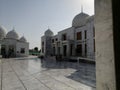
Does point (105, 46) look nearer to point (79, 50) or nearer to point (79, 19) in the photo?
point (79, 50)

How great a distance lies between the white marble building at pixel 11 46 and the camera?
3288 cm

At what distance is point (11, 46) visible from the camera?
1335 inches

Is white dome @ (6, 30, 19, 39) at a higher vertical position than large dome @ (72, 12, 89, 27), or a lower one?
lower

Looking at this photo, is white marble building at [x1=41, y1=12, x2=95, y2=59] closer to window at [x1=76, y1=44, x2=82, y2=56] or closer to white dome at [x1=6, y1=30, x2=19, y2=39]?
window at [x1=76, y1=44, x2=82, y2=56]

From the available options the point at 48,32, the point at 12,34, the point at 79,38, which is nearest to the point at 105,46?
the point at 79,38

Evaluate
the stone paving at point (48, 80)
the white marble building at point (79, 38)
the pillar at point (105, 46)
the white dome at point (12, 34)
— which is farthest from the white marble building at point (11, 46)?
the pillar at point (105, 46)

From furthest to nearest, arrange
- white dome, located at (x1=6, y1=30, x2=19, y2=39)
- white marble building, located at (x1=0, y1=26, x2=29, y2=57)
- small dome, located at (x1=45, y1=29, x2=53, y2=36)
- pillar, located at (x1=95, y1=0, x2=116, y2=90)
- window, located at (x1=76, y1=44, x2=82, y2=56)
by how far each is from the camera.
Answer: small dome, located at (x1=45, y1=29, x2=53, y2=36)
white dome, located at (x1=6, y1=30, x2=19, y2=39)
white marble building, located at (x1=0, y1=26, x2=29, y2=57)
window, located at (x1=76, y1=44, x2=82, y2=56)
pillar, located at (x1=95, y1=0, x2=116, y2=90)

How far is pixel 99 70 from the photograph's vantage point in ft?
5.37

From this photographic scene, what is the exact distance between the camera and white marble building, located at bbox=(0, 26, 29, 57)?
1294 inches

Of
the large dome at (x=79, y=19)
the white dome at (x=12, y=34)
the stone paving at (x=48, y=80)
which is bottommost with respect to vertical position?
the stone paving at (x=48, y=80)

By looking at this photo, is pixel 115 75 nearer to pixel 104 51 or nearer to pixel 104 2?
pixel 104 51

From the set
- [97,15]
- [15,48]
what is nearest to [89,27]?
[97,15]

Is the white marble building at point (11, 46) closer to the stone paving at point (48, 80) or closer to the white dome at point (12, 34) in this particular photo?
the white dome at point (12, 34)

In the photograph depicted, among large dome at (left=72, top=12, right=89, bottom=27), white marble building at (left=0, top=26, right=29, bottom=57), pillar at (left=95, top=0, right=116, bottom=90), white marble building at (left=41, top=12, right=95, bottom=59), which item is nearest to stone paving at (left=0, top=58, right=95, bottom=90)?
pillar at (left=95, top=0, right=116, bottom=90)
